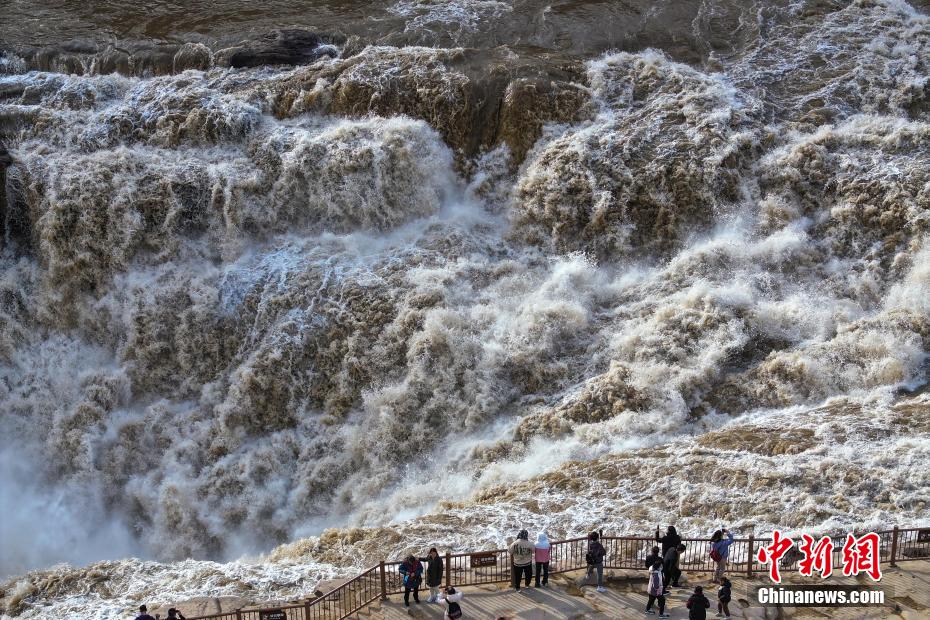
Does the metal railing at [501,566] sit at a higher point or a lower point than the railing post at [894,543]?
lower

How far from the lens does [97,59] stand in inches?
947

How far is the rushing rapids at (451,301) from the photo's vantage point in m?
13.8

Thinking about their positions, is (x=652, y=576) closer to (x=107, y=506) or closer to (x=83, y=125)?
(x=107, y=506)

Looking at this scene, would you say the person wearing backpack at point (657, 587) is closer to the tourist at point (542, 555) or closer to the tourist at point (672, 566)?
the tourist at point (672, 566)

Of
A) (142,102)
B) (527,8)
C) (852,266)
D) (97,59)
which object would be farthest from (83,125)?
(852,266)

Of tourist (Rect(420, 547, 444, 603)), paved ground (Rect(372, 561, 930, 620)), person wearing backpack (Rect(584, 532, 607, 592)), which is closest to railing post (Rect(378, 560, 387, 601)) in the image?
paved ground (Rect(372, 561, 930, 620))

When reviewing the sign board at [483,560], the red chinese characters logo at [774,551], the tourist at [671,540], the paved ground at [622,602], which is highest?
the tourist at [671,540]

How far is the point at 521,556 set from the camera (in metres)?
10.9

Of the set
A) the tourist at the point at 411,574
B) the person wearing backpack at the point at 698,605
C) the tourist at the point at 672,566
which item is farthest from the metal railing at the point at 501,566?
the person wearing backpack at the point at 698,605

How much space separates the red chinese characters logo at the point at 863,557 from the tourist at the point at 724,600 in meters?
1.75

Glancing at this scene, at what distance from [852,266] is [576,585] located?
939cm

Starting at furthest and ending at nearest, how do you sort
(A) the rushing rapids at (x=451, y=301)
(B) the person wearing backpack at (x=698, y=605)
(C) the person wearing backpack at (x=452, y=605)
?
(A) the rushing rapids at (x=451, y=301) < (C) the person wearing backpack at (x=452, y=605) < (B) the person wearing backpack at (x=698, y=605)

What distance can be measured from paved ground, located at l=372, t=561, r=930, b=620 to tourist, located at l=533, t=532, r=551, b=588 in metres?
0.19

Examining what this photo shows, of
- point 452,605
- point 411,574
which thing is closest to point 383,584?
point 411,574
